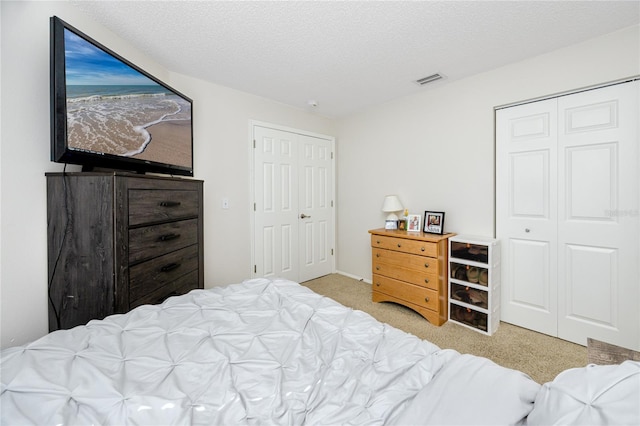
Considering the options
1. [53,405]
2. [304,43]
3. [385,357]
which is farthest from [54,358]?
[304,43]

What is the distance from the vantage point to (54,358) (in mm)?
812

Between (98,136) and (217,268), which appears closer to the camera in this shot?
(98,136)

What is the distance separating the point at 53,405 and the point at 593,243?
323 cm

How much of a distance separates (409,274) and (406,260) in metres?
0.15

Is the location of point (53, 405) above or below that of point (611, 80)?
below

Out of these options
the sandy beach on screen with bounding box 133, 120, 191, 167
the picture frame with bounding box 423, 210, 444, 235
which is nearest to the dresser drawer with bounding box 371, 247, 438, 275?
the picture frame with bounding box 423, 210, 444, 235

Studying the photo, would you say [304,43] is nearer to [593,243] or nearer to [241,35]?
[241,35]

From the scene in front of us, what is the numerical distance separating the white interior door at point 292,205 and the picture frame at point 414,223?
1.39 m

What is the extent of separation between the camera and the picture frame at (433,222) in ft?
9.18

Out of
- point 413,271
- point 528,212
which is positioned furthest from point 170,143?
point 528,212

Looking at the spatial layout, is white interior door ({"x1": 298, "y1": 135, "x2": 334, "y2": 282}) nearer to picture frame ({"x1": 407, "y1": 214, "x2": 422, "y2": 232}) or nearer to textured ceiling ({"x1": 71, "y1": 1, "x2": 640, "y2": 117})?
textured ceiling ({"x1": 71, "y1": 1, "x2": 640, "y2": 117})

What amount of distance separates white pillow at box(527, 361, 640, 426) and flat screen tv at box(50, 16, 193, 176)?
2218 millimetres

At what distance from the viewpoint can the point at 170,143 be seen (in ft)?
7.29

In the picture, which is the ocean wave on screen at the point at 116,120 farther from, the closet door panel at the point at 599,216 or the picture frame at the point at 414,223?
the closet door panel at the point at 599,216
